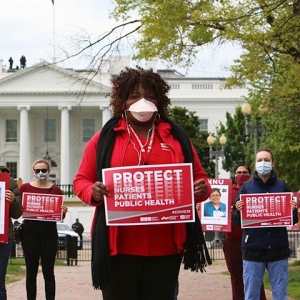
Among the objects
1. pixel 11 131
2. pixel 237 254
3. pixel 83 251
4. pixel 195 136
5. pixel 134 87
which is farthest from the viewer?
pixel 11 131

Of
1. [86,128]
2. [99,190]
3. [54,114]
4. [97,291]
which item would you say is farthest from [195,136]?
[99,190]

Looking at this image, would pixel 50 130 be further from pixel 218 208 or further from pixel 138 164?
pixel 138 164

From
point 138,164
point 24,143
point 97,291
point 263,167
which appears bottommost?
point 97,291

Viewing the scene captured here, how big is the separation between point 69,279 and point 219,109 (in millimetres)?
69775

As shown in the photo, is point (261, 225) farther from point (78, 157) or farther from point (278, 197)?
point (78, 157)

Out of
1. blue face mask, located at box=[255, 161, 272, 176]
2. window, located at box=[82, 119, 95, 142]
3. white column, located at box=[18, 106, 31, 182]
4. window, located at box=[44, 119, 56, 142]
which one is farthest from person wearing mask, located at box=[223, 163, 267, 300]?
window, located at box=[44, 119, 56, 142]

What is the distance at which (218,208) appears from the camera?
1145cm

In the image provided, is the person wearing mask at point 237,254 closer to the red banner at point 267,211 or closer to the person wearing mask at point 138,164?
the red banner at point 267,211

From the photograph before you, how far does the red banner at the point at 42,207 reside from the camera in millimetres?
10758

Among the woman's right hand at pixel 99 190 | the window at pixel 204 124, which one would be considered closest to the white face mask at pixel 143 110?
the woman's right hand at pixel 99 190

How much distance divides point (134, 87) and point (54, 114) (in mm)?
79512

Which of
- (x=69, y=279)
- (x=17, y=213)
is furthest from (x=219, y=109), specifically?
(x=17, y=213)

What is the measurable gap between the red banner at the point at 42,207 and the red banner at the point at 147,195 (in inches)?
232

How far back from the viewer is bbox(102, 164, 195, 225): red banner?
4.98 m
